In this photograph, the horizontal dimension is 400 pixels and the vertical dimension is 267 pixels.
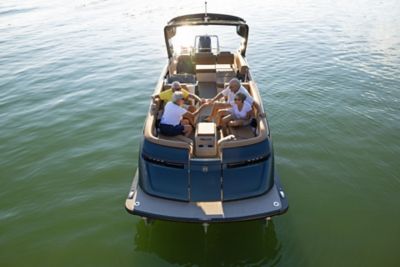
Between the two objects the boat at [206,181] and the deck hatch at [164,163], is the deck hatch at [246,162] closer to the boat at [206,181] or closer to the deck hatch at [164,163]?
the boat at [206,181]

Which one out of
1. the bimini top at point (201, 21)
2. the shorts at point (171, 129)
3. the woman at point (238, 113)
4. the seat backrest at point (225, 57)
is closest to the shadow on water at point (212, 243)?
the shorts at point (171, 129)

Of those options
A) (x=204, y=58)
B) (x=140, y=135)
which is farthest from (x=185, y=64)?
(x=140, y=135)

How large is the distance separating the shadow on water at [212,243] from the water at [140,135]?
0.07ft

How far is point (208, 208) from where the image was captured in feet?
19.5

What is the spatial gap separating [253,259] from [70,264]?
3183 mm

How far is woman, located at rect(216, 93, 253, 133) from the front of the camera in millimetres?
7375

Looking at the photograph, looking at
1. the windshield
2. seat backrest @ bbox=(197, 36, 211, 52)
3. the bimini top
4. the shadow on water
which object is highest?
the bimini top

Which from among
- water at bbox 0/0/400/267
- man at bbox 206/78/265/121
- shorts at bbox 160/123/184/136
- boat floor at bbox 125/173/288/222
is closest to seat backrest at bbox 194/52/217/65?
water at bbox 0/0/400/267

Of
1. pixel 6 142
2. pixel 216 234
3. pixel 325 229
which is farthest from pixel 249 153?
pixel 6 142

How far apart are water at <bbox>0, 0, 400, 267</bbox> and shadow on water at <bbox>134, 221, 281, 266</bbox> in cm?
2

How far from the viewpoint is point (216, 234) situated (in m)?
6.58

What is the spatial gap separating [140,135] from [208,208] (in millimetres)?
4903

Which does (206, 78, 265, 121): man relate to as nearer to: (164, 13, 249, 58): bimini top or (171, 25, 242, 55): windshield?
(164, 13, 249, 58): bimini top

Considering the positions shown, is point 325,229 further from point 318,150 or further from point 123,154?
point 123,154
